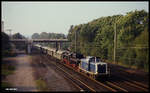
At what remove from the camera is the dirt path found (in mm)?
16016

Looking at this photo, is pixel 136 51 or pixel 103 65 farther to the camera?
pixel 136 51

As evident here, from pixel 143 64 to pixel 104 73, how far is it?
11.1 meters

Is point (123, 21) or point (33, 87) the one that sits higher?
point (123, 21)

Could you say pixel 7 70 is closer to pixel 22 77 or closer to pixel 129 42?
pixel 22 77

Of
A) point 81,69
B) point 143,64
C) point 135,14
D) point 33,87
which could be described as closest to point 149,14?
point 135,14

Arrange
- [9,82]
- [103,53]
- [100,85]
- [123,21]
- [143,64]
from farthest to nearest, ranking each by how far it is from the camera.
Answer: [103,53] → [123,21] → [143,64] → [100,85] → [9,82]

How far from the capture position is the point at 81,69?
2742cm

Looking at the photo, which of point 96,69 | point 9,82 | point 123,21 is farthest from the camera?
point 123,21

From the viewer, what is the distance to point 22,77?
16969mm

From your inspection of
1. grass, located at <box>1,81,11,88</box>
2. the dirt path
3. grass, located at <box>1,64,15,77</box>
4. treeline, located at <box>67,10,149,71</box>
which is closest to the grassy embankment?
grass, located at <box>1,64,15,77</box>

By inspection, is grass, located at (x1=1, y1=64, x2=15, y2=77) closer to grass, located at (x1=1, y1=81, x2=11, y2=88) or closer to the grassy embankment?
the grassy embankment

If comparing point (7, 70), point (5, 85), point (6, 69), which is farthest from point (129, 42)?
point (6, 69)

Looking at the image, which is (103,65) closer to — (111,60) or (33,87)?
(33,87)

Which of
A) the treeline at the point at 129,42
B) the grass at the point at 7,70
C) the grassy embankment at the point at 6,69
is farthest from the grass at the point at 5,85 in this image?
the treeline at the point at 129,42
